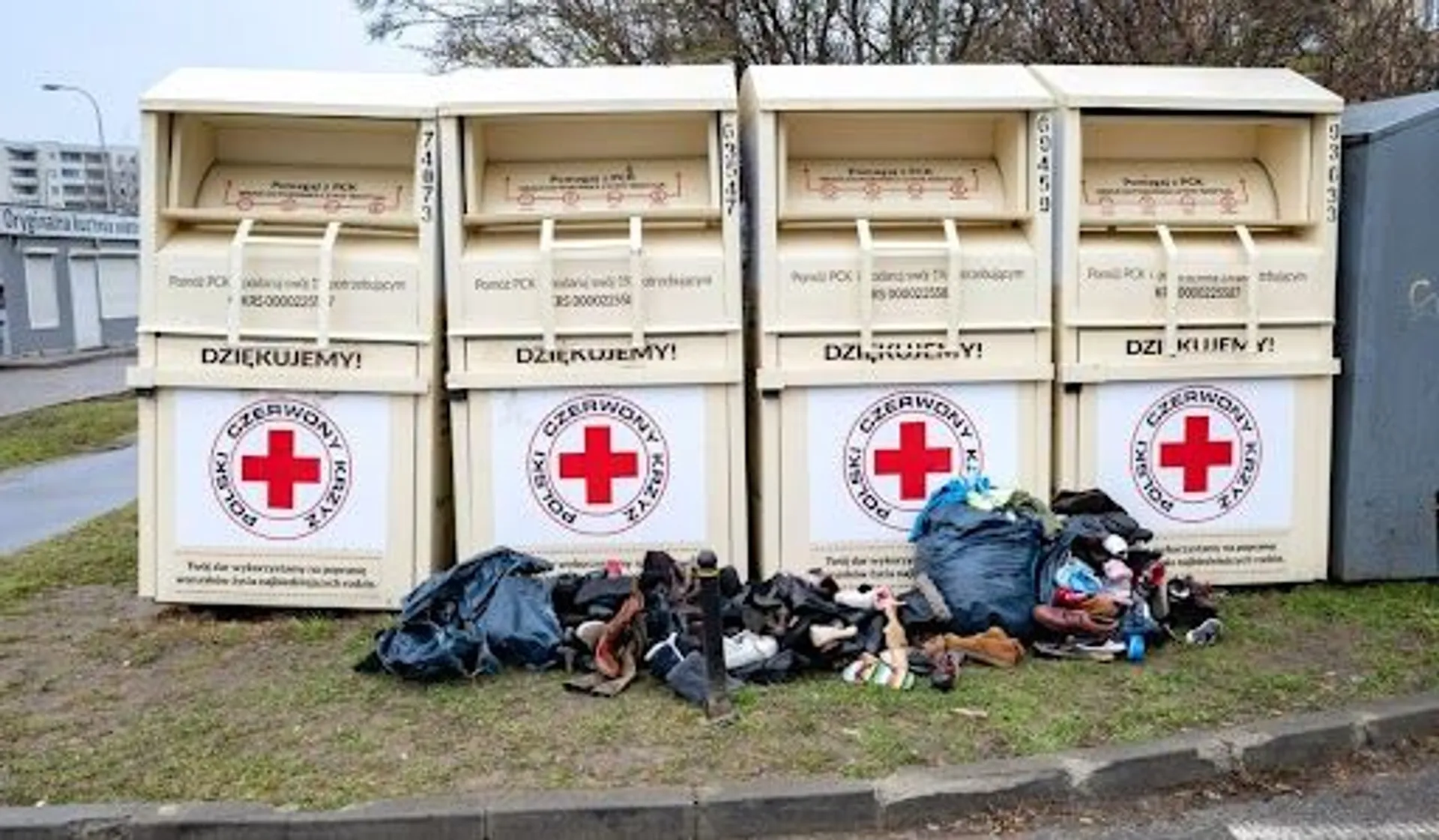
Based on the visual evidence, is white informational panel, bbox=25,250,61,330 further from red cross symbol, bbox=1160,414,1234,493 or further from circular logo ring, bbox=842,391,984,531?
red cross symbol, bbox=1160,414,1234,493

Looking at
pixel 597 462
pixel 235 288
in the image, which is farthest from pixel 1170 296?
pixel 235 288

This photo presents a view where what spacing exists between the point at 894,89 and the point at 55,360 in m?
26.8

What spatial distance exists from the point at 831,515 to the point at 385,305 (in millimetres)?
2045

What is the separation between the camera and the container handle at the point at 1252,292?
5738 millimetres

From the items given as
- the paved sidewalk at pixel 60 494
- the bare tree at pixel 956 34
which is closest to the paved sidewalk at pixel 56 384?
the paved sidewalk at pixel 60 494

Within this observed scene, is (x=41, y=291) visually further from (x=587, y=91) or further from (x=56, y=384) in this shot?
(x=587, y=91)

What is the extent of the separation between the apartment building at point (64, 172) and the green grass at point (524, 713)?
48.0 m

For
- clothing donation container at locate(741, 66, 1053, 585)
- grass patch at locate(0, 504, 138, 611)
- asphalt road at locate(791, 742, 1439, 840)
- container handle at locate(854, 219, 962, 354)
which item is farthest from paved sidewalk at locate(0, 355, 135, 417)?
asphalt road at locate(791, 742, 1439, 840)

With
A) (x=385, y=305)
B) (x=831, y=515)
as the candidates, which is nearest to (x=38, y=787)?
(x=385, y=305)

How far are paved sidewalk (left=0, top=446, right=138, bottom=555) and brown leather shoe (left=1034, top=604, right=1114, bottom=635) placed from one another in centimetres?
623

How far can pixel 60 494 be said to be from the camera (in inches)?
427

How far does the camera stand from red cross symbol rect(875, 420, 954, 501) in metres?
5.67

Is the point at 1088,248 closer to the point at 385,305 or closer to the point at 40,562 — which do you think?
the point at 385,305

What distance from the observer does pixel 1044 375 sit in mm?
5672
